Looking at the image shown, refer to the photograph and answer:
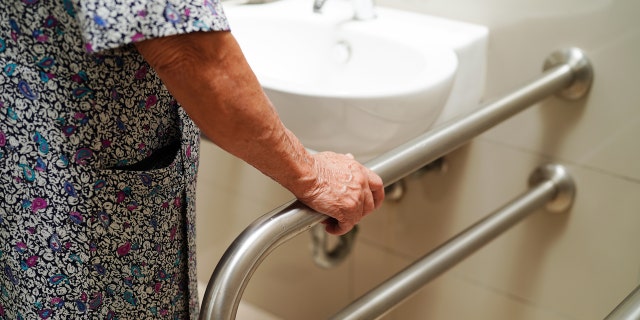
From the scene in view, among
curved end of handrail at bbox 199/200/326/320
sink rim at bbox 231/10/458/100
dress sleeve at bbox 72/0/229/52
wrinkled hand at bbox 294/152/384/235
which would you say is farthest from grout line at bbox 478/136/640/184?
dress sleeve at bbox 72/0/229/52

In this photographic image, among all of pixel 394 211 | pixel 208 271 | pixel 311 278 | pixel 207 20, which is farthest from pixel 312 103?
pixel 208 271

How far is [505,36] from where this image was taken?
45.2 inches

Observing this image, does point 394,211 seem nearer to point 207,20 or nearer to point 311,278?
point 311,278

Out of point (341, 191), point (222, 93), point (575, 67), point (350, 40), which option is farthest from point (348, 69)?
point (222, 93)

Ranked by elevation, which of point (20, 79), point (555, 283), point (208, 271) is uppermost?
point (20, 79)

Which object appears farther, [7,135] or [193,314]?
[193,314]

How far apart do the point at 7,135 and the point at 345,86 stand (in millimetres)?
649

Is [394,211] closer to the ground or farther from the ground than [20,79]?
closer to the ground

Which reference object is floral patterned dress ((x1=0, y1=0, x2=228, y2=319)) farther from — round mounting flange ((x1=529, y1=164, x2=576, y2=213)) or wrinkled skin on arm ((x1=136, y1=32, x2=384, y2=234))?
round mounting flange ((x1=529, y1=164, x2=576, y2=213))

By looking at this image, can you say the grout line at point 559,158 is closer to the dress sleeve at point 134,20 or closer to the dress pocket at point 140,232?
the dress pocket at point 140,232

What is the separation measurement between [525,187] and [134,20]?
0.84 meters

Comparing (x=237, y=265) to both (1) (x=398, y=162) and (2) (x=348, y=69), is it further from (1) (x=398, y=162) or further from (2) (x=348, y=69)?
(2) (x=348, y=69)

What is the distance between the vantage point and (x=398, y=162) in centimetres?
78

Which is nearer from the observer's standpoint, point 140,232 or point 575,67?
point 140,232
